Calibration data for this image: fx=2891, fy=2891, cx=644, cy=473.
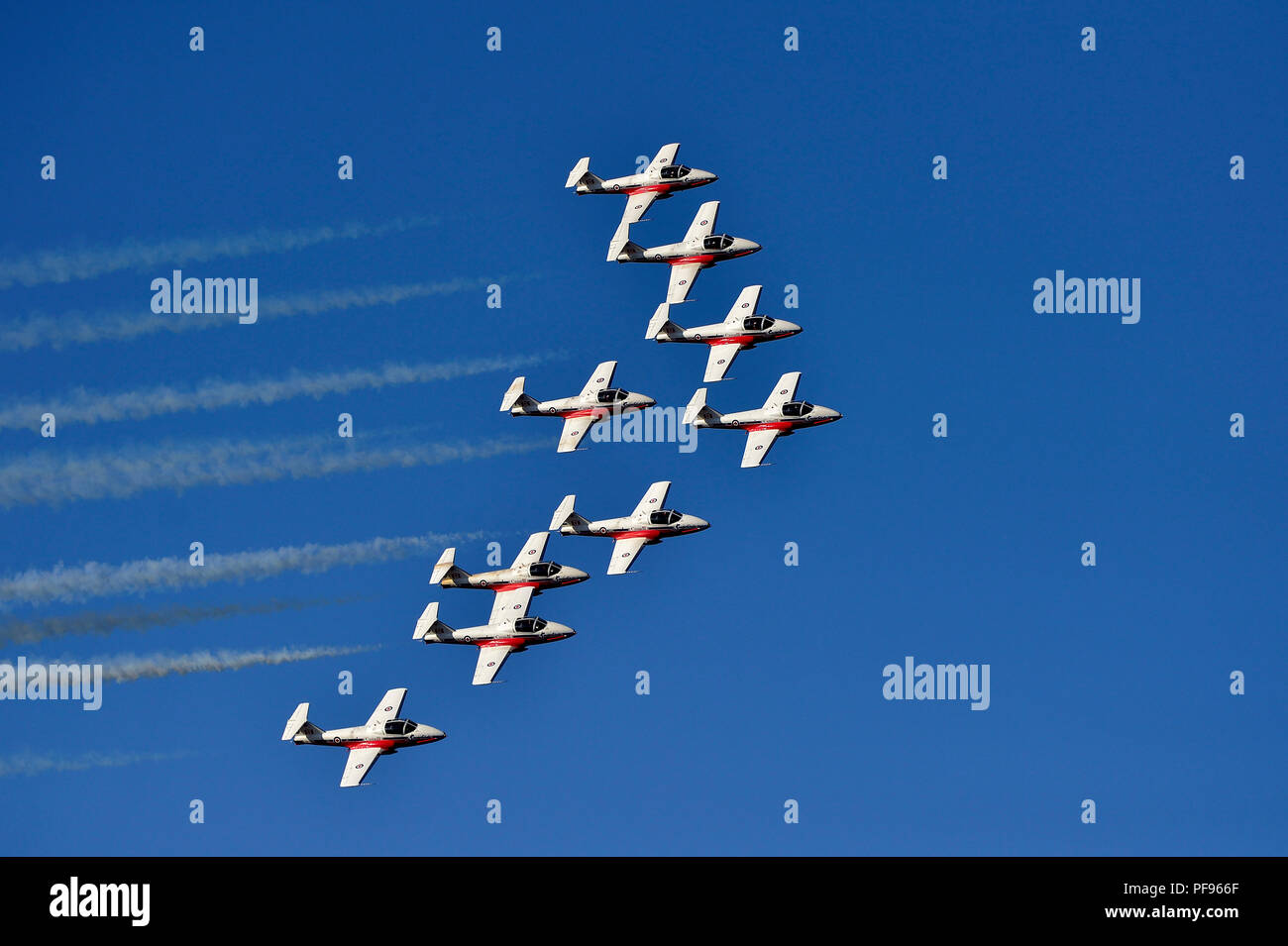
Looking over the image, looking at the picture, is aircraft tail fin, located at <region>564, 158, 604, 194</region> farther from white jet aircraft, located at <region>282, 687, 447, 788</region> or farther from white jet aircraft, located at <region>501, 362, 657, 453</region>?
white jet aircraft, located at <region>282, 687, 447, 788</region>

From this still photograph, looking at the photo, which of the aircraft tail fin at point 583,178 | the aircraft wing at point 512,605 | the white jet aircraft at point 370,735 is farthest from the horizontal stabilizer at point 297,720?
the aircraft tail fin at point 583,178

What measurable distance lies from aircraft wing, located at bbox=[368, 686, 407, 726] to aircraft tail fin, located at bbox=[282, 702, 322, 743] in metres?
3.18

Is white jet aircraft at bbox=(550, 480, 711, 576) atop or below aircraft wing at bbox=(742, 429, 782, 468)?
below

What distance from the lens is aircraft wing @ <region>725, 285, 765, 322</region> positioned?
541 feet

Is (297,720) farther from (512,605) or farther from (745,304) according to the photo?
(745,304)

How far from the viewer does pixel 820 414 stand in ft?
541

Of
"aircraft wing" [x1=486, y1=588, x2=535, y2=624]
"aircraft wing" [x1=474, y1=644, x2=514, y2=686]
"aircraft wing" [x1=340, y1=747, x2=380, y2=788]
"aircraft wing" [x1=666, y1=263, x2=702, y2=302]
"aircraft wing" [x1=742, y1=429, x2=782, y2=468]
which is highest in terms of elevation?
"aircraft wing" [x1=666, y1=263, x2=702, y2=302]

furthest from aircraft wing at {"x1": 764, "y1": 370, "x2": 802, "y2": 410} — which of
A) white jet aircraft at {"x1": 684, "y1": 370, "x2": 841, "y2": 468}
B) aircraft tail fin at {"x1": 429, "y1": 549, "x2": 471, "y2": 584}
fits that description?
aircraft tail fin at {"x1": 429, "y1": 549, "x2": 471, "y2": 584}

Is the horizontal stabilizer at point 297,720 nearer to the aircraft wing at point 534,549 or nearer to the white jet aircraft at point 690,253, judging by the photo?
the aircraft wing at point 534,549

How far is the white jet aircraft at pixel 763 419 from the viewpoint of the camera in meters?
164

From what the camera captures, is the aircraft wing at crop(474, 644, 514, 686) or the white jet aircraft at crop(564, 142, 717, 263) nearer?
the aircraft wing at crop(474, 644, 514, 686)

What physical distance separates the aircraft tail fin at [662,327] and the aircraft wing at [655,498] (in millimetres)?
8320

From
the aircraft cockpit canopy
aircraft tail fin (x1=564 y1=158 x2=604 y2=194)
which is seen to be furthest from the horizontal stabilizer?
aircraft tail fin (x1=564 y1=158 x2=604 y2=194)
